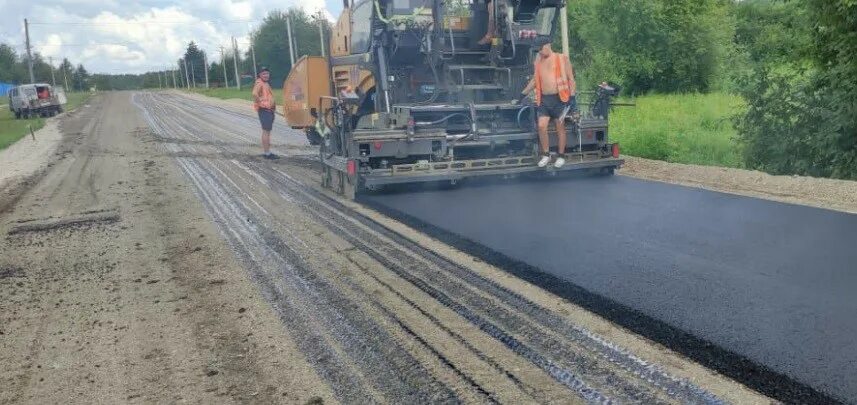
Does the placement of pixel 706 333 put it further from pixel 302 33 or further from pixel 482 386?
pixel 302 33

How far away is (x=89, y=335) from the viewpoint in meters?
4.20

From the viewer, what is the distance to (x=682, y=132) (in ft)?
45.8

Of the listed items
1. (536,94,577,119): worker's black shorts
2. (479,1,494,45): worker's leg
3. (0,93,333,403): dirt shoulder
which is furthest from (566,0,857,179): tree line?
(0,93,333,403): dirt shoulder

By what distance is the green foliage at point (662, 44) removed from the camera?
2489 cm

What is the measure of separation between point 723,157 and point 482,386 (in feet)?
31.7

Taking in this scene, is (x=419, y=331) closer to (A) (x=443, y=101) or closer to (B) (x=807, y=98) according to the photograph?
(A) (x=443, y=101)

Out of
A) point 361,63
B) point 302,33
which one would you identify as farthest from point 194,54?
point 361,63

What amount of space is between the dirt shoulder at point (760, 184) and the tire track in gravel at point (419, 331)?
4.23 metres

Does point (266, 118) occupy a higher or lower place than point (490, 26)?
lower

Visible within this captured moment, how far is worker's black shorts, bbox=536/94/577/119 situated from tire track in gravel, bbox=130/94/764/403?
10.5 feet

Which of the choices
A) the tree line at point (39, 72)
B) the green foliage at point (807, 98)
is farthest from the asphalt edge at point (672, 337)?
the tree line at point (39, 72)

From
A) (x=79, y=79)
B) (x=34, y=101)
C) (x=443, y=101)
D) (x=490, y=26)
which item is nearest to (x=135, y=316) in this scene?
(x=443, y=101)

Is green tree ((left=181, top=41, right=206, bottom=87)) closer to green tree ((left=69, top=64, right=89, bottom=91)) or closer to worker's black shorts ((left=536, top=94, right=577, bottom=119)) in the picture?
green tree ((left=69, top=64, right=89, bottom=91))

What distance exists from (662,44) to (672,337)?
23.4 m
